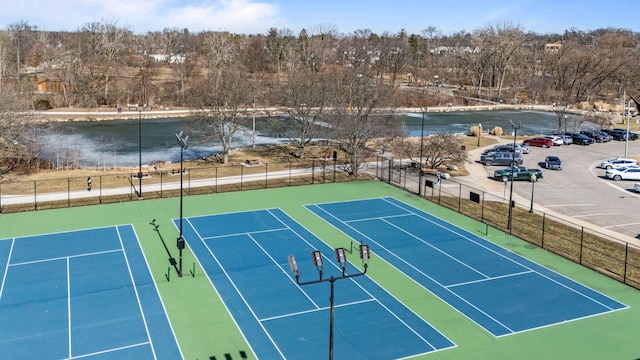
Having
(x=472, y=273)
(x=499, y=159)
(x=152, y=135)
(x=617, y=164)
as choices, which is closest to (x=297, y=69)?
(x=152, y=135)

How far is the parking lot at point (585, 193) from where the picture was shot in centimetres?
3653

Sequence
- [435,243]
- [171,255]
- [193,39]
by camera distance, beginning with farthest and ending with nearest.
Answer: [193,39] < [435,243] < [171,255]

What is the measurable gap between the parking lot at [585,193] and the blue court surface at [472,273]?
32.4 ft

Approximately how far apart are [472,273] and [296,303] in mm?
8602

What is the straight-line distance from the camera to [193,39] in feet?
A: 572

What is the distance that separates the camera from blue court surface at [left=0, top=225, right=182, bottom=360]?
1972 centimetres

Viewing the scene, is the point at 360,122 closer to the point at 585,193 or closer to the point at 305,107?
the point at 305,107

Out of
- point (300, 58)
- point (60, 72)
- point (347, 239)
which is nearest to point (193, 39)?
point (300, 58)

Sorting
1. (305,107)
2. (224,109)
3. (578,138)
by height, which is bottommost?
(578,138)

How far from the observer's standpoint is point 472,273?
26.8 meters

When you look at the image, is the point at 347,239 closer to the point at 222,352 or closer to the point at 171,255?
the point at 171,255

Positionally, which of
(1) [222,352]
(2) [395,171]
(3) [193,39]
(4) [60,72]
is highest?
(3) [193,39]

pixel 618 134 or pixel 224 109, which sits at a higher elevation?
pixel 224 109

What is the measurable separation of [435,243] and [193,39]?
156627mm
